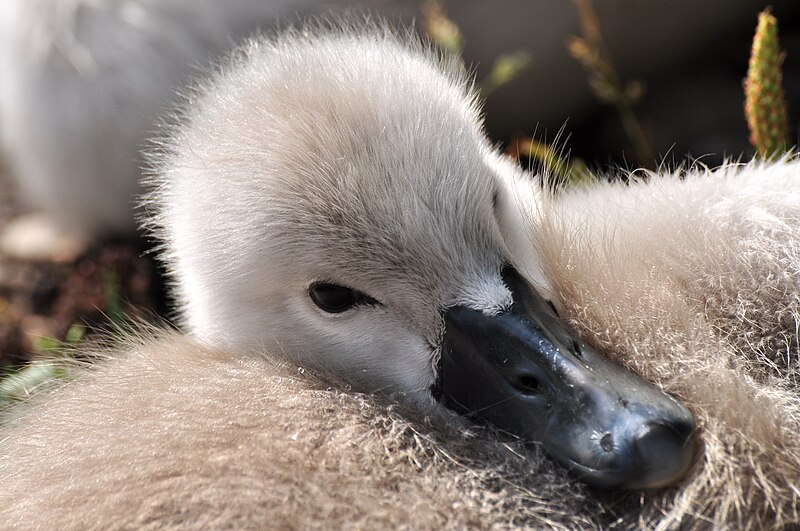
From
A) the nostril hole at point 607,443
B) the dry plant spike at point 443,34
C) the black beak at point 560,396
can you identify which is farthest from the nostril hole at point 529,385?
the dry plant spike at point 443,34

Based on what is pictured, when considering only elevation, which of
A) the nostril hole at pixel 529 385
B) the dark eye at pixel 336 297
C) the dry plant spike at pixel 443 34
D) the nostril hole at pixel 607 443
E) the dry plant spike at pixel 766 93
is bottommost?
the nostril hole at pixel 607 443

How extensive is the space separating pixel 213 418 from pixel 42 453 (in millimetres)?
229

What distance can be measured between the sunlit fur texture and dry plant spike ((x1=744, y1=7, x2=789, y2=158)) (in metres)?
0.32

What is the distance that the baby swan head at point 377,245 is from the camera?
121 centimetres

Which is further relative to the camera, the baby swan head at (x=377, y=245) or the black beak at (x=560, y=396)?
the baby swan head at (x=377, y=245)

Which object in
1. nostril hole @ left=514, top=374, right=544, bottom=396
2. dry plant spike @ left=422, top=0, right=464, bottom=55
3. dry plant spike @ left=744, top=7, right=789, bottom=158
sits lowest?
nostril hole @ left=514, top=374, right=544, bottom=396

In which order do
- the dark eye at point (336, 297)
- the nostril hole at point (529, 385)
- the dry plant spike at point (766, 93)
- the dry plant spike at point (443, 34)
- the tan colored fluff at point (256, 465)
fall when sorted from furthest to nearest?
1. the dry plant spike at point (443, 34)
2. the dry plant spike at point (766, 93)
3. the dark eye at point (336, 297)
4. the nostril hole at point (529, 385)
5. the tan colored fluff at point (256, 465)

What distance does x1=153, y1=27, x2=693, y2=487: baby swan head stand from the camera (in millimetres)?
1210

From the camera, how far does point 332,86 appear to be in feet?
4.43

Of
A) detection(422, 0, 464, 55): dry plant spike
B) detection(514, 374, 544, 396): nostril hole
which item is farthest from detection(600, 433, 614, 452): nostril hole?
detection(422, 0, 464, 55): dry plant spike

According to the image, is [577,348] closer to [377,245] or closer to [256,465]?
[377,245]

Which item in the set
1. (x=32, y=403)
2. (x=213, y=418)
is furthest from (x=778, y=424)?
(x=32, y=403)

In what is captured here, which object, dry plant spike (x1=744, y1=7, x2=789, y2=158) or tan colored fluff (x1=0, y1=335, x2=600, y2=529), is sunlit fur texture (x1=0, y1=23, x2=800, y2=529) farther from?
dry plant spike (x1=744, y1=7, x2=789, y2=158)

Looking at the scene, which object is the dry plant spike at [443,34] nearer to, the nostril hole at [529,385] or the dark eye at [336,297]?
the dark eye at [336,297]
